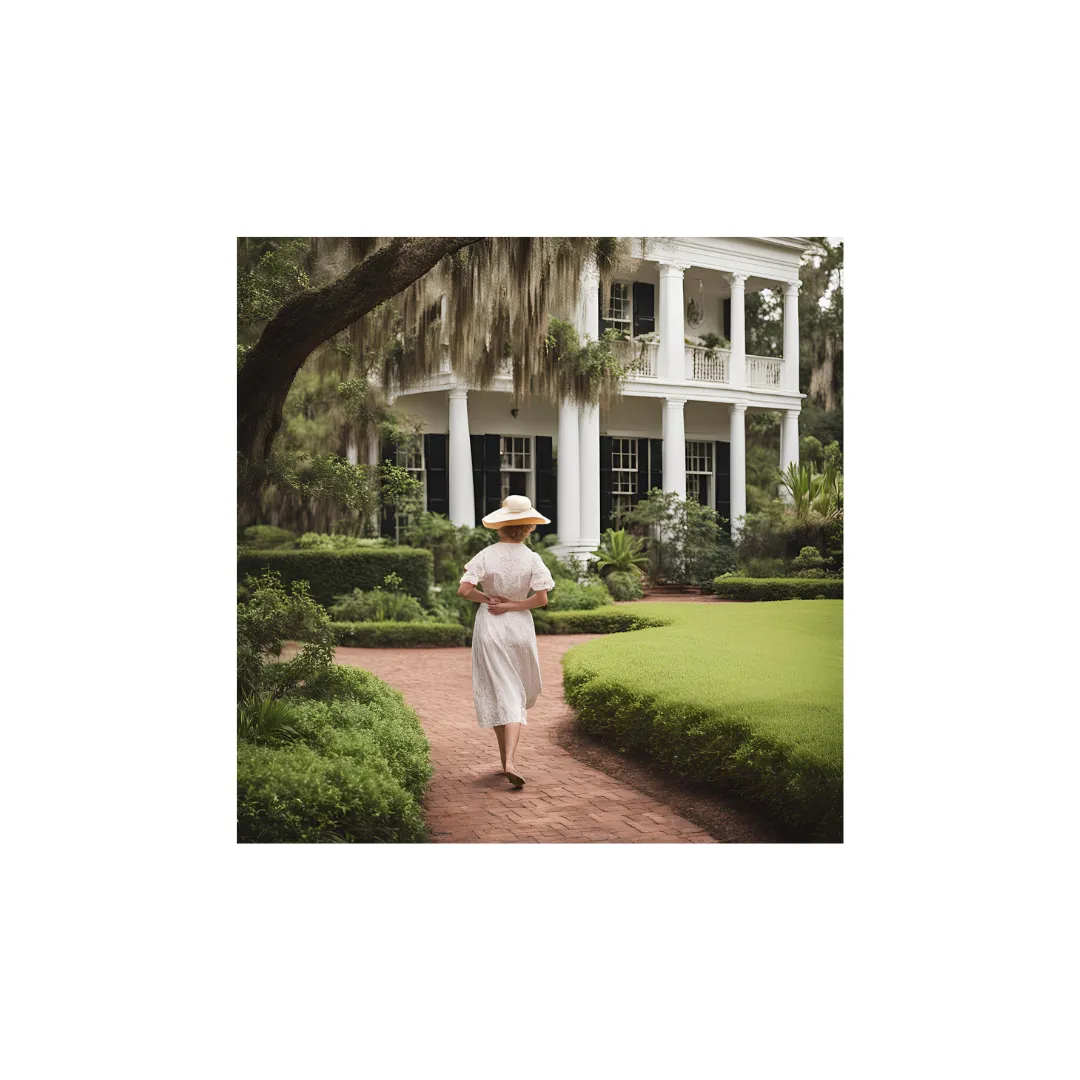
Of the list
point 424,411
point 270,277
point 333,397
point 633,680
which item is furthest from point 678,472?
point 333,397

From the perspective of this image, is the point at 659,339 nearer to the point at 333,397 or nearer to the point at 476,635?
the point at 476,635

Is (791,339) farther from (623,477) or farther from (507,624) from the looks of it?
(507,624)

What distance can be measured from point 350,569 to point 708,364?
4258 mm

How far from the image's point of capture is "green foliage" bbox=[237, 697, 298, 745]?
489 cm

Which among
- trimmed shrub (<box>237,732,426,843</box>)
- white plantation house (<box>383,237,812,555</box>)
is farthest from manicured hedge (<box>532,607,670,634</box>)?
trimmed shrub (<box>237,732,426,843</box>)

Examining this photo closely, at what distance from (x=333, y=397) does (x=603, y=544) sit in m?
4.91

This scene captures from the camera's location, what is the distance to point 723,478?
5.89 metres

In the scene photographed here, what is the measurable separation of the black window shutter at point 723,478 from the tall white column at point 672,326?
0.64m

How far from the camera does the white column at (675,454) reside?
574cm

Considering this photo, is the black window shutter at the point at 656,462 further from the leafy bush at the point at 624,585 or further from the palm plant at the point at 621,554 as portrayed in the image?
the leafy bush at the point at 624,585

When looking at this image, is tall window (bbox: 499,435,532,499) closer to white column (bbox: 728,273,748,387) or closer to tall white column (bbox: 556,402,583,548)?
tall white column (bbox: 556,402,583,548)

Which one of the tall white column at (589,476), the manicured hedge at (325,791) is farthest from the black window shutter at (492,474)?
the manicured hedge at (325,791)

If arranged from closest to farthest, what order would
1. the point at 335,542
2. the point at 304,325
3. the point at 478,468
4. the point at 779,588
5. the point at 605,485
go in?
the point at 304,325 → the point at 779,588 → the point at 478,468 → the point at 605,485 → the point at 335,542

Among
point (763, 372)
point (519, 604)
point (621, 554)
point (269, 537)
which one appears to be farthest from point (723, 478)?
point (269, 537)
